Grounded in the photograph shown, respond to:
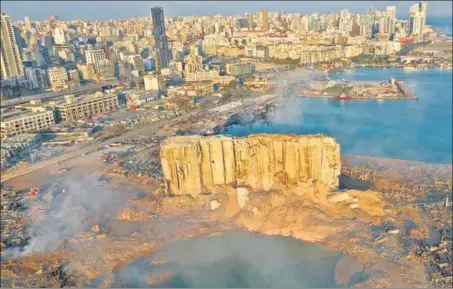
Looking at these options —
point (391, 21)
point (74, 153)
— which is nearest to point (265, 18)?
point (391, 21)

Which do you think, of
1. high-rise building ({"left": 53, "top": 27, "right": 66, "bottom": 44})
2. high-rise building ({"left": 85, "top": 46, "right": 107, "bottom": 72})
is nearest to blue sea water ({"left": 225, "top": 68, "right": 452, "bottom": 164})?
high-rise building ({"left": 85, "top": 46, "right": 107, "bottom": 72})

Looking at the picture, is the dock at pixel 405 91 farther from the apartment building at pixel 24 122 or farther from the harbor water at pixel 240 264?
the apartment building at pixel 24 122

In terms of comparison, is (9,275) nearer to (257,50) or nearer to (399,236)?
(399,236)

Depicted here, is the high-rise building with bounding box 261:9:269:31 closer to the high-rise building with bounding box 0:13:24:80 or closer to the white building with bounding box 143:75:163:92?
the white building with bounding box 143:75:163:92

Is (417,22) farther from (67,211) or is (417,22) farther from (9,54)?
(67,211)

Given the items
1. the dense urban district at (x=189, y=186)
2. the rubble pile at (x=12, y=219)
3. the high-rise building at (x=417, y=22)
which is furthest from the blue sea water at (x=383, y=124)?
the high-rise building at (x=417, y=22)

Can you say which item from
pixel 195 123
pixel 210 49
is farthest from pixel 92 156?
pixel 210 49
